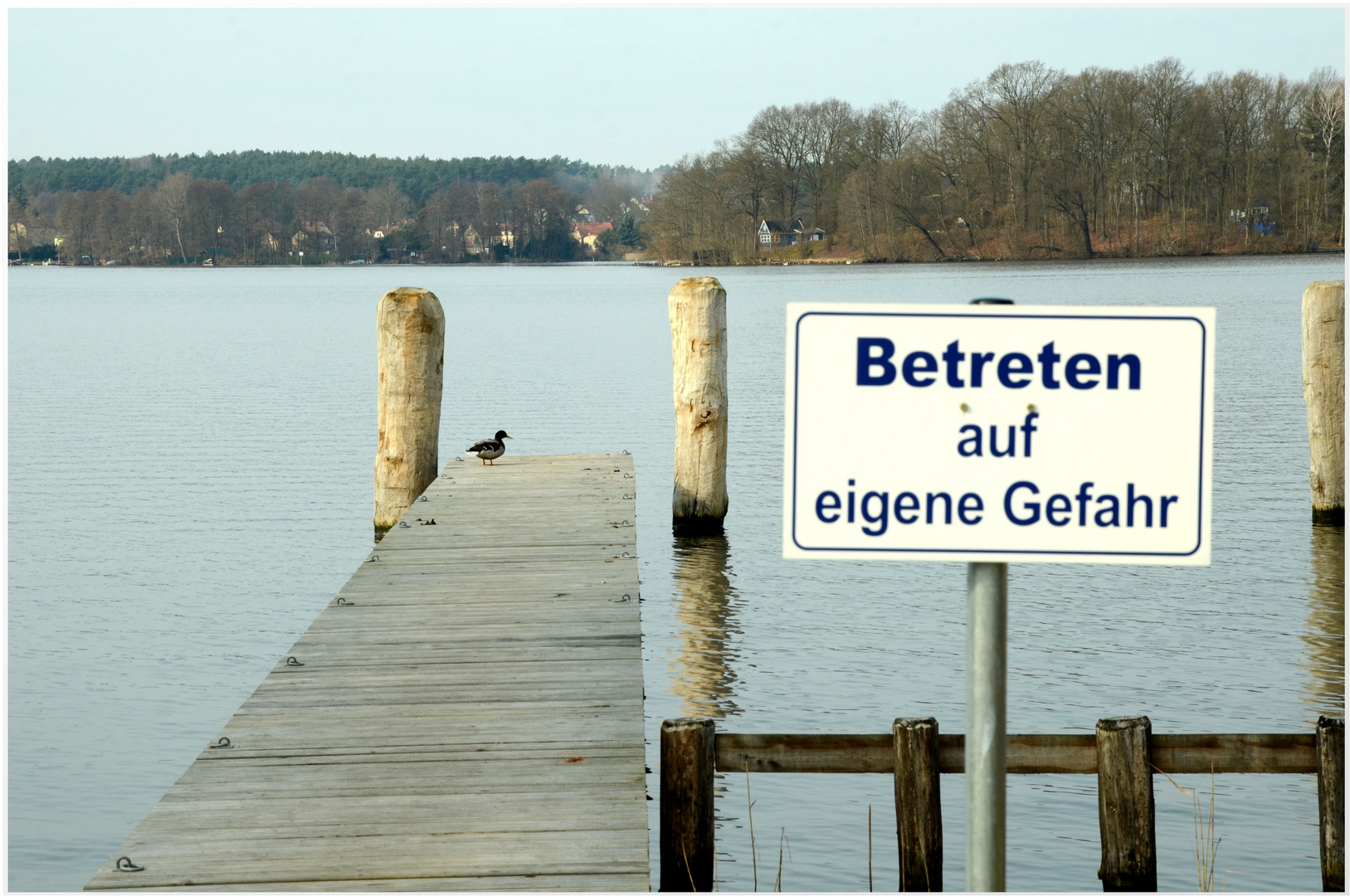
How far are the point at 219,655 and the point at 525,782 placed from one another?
709cm

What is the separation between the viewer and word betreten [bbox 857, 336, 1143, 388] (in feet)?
7.41

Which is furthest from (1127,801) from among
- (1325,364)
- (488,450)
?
(488,450)

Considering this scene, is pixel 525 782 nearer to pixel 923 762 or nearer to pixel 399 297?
pixel 923 762

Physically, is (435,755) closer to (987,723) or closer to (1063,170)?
(987,723)

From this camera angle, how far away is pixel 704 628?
12133 millimetres

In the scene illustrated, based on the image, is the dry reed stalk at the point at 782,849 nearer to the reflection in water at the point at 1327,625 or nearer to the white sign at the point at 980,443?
the reflection in water at the point at 1327,625

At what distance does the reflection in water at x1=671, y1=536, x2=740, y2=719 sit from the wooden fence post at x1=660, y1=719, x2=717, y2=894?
3.76 metres

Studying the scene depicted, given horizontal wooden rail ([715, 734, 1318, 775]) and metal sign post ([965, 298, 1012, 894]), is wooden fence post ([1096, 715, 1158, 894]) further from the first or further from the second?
metal sign post ([965, 298, 1012, 894])

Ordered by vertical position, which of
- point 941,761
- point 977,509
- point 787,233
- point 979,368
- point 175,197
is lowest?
point 941,761

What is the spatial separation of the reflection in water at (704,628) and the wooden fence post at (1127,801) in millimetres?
3943

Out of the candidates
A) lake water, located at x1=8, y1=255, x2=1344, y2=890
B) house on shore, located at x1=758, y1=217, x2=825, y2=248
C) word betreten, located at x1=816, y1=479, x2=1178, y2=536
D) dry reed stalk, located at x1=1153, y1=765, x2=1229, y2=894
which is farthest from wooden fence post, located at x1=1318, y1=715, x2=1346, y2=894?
house on shore, located at x1=758, y1=217, x2=825, y2=248

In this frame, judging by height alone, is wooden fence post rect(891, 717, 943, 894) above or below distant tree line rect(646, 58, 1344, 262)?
below

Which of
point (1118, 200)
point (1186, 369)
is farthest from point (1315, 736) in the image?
point (1118, 200)

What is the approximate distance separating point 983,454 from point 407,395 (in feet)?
38.1
